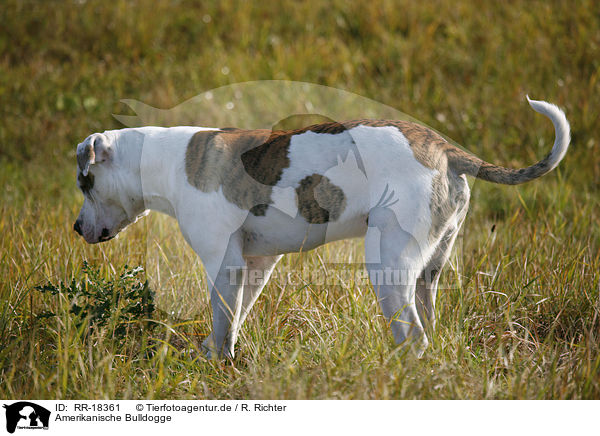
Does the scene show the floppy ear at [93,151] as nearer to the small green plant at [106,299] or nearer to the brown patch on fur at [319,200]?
the small green plant at [106,299]

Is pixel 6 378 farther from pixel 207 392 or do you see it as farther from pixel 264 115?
pixel 264 115

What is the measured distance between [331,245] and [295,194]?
1816mm

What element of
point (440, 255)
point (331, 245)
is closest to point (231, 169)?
point (440, 255)

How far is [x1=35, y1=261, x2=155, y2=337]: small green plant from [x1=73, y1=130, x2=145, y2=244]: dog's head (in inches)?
11.0

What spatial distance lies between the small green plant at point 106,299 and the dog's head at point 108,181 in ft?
0.92

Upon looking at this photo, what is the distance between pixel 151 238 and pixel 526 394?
331 centimetres

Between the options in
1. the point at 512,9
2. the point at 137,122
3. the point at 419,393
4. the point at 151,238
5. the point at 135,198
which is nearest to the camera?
the point at 419,393

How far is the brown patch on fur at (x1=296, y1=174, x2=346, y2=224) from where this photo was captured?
11.0ft

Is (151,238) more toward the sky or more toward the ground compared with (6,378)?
more toward the sky

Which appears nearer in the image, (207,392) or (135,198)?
(207,392)

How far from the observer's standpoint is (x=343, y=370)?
10.1 feet

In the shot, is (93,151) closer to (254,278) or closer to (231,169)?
(231,169)

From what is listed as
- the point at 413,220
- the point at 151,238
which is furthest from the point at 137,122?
the point at 413,220
